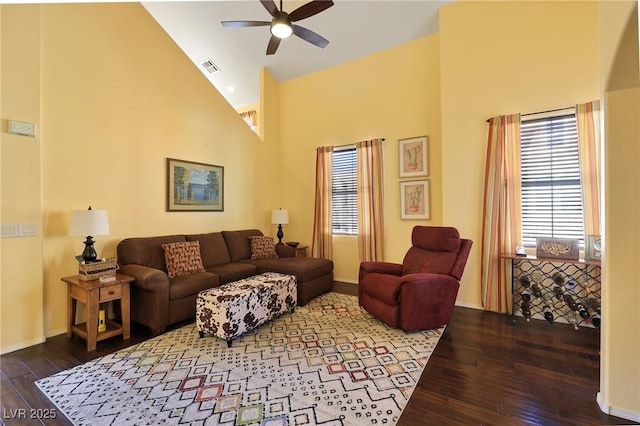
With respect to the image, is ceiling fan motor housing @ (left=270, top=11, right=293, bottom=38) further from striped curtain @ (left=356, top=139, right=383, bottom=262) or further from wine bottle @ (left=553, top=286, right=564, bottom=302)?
wine bottle @ (left=553, top=286, right=564, bottom=302)

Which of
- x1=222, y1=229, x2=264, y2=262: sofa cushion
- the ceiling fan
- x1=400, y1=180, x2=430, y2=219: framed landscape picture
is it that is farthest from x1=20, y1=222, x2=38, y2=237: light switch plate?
x1=400, y1=180, x2=430, y2=219: framed landscape picture

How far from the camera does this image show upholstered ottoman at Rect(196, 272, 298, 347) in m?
2.58

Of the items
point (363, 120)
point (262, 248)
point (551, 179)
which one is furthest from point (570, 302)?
point (262, 248)

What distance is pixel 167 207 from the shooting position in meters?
3.89

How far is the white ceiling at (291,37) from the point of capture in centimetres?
391

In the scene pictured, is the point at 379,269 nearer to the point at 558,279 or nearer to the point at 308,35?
the point at 558,279

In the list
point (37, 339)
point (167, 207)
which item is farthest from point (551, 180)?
point (37, 339)

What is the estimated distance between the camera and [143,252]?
10.9 ft

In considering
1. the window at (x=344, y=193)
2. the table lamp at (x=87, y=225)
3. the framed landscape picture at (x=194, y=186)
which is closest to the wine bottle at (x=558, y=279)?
the window at (x=344, y=193)

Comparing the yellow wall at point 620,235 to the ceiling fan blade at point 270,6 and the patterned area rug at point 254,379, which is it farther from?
the ceiling fan blade at point 270,6

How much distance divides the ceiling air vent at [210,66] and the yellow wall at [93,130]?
3.91ft

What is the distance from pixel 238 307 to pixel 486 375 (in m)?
2.16

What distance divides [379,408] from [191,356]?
165 centimetres

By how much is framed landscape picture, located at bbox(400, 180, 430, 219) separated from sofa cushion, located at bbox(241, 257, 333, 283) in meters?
1.50
